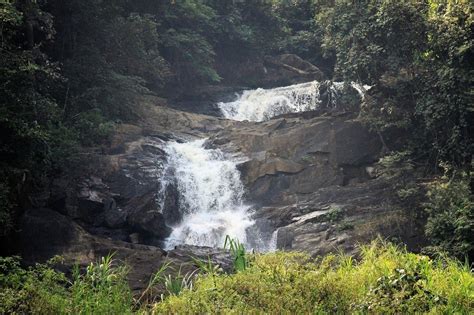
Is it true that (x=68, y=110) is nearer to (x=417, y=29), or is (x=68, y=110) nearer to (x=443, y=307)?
(x=417, y=29)

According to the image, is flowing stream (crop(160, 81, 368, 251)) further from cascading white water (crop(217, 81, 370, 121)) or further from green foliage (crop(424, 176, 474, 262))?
green foliage (crop(424, 176, 474, 262))

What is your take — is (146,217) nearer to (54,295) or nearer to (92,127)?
(92,127)

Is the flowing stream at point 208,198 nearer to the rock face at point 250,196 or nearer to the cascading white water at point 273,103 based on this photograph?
the rock face at point 250,196

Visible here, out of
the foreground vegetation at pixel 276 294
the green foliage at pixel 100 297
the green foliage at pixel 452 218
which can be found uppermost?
the foreground vegetation at pixel 276 294

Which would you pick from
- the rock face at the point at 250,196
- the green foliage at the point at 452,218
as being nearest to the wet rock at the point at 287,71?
the rock face at the point at 250,196

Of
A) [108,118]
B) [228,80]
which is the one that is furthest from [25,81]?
[228,80]

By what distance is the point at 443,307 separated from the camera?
4.55 metres

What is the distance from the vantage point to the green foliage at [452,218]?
33.7 ft

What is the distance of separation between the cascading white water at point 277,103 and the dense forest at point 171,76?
2.35 metres

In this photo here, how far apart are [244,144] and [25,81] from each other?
28.7 feet

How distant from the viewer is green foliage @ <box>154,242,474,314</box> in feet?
A: 14.8

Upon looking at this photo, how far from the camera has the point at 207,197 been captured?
1602cm

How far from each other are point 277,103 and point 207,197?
27.7 feet

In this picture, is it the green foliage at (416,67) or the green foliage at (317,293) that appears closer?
the green foliage at (317,293)
